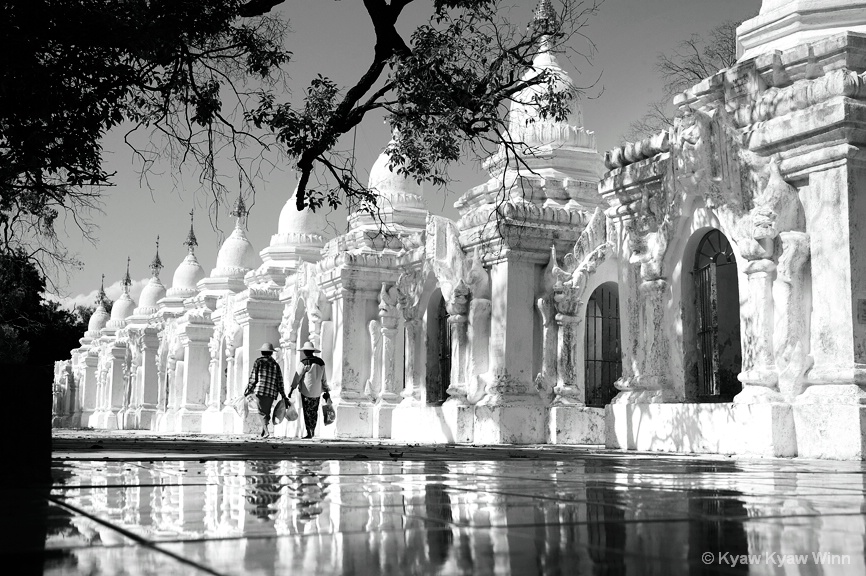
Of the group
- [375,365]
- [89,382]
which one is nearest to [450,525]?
[375,365]

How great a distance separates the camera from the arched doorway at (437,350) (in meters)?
19.6

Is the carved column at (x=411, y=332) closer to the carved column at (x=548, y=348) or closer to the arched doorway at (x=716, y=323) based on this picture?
the carved column at (x=548, y=348)

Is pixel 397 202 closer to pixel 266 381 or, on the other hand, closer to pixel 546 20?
pixel 266 381

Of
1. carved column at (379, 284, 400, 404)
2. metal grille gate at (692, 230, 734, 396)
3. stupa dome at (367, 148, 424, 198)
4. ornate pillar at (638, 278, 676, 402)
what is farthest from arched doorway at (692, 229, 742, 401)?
stupa dome at (367, 148, 424, 198)

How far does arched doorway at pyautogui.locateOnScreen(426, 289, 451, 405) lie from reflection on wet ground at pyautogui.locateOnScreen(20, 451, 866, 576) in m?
14.4

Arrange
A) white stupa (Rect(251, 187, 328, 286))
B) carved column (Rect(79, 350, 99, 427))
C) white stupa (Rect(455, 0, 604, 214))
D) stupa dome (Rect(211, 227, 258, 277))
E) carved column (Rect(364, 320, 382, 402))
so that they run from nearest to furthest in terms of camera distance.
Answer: white stupa (Rect(455, 0, 604, 214))
carved column (Rect(364, 320, 382, 402))
white stupa (Rect(251, 187, 328, 286))
stupa dome (Rect(211, 227, 258, 277))
carved column (Rect(79, 350, 99, 427))

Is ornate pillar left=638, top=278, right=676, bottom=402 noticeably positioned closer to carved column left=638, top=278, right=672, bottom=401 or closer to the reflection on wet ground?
carved column left=638, top=278, right=672, bottom=401

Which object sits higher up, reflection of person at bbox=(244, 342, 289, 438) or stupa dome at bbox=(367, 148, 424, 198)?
stupa dome at bbox=(367, 148, 424, 198)

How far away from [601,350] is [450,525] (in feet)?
48.7

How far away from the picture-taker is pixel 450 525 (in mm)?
2965

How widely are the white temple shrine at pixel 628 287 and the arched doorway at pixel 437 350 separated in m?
0.05

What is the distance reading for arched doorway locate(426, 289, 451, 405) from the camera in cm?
1962

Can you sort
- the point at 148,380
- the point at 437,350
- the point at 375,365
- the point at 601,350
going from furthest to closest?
the point at 148,380, the point at 375,365, the point at 437,350, the point at 601,350

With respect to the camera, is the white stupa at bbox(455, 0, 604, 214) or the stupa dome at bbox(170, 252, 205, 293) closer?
the white stupa at bbox(455, 0, 604, 214)
